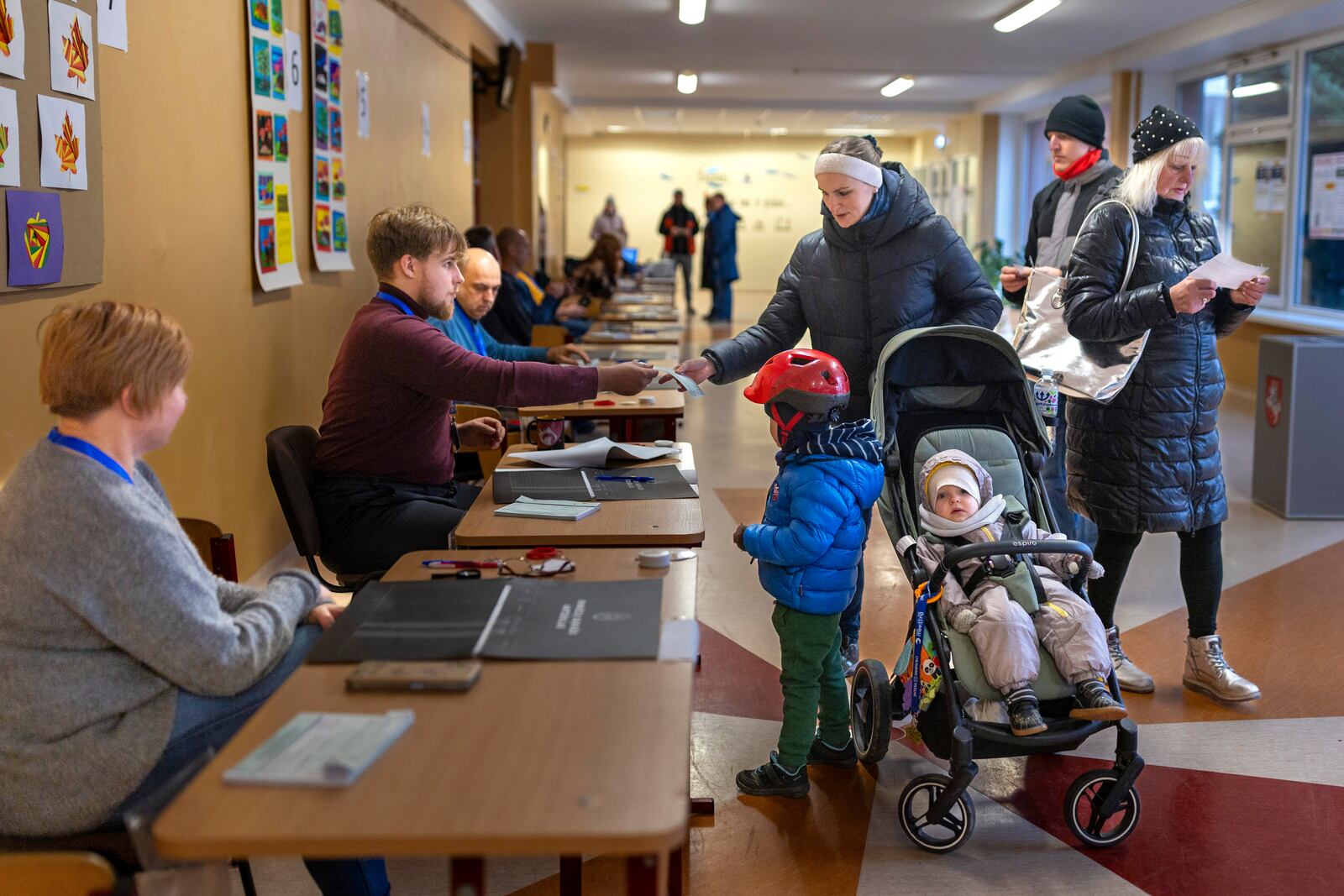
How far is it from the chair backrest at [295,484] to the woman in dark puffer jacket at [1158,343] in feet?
7.04

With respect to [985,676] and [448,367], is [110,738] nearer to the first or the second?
[448,367]

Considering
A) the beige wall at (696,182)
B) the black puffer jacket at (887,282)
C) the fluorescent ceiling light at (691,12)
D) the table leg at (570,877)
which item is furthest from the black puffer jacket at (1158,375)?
the beige wall at (696,182)

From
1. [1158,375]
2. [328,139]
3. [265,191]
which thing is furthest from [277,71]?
[1158,375]

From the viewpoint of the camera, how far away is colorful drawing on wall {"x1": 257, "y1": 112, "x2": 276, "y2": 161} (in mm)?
4414

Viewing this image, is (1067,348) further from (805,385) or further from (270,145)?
(270,145)

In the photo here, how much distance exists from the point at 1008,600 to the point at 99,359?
6.14 ft

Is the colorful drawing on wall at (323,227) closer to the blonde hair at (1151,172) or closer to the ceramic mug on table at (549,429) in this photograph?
the ceramic mug on table at (549,429)

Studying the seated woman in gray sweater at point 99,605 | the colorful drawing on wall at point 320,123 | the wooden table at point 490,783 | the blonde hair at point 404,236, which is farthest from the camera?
the colorful drawing on wall at point 320,123

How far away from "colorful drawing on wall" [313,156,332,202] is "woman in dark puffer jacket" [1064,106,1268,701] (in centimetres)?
326

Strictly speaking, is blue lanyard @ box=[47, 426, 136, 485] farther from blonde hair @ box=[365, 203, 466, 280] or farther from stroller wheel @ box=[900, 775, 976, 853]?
stroller wheel @ box=[900, 775, 976, 853]

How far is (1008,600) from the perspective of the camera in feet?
8.64

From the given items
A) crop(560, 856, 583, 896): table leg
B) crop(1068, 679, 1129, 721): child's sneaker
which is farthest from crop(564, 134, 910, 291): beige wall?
crop(560, 856, 583, 896): table leg

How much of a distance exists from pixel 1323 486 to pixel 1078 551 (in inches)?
149

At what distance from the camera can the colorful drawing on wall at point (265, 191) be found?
4.41 m
